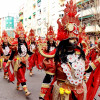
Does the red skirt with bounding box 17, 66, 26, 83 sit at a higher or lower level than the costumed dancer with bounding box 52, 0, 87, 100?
lower

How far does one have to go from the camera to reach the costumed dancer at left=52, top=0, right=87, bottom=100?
2.71 m

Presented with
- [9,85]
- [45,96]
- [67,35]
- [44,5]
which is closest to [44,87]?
[45,96]

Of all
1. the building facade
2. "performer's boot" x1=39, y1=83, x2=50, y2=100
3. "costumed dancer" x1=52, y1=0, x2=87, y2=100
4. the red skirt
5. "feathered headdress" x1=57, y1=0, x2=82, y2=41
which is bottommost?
the red skirt

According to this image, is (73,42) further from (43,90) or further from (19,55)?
(19,55)

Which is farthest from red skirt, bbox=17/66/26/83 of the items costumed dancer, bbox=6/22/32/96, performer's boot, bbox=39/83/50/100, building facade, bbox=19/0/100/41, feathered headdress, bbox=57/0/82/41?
building facade, bbox=19/0/100/41

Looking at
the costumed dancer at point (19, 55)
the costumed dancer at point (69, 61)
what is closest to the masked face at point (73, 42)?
the costumed dancer at point (69, 61)

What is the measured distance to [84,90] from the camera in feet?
9.38

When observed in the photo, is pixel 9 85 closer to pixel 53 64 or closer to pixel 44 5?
pixel 53 64

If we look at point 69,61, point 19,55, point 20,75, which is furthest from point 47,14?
point 69,61

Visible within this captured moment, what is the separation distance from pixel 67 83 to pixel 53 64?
0.36 metres

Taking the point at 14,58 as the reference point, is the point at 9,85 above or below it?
below

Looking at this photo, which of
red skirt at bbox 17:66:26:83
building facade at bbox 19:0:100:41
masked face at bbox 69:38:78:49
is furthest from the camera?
building facade at bbox 19:0:100:41

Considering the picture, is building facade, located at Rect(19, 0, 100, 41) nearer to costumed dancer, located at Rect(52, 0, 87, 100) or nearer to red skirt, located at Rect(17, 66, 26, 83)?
red skirt, located at Rect(17, 66, 26, 83)

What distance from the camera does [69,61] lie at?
274 centimetres
